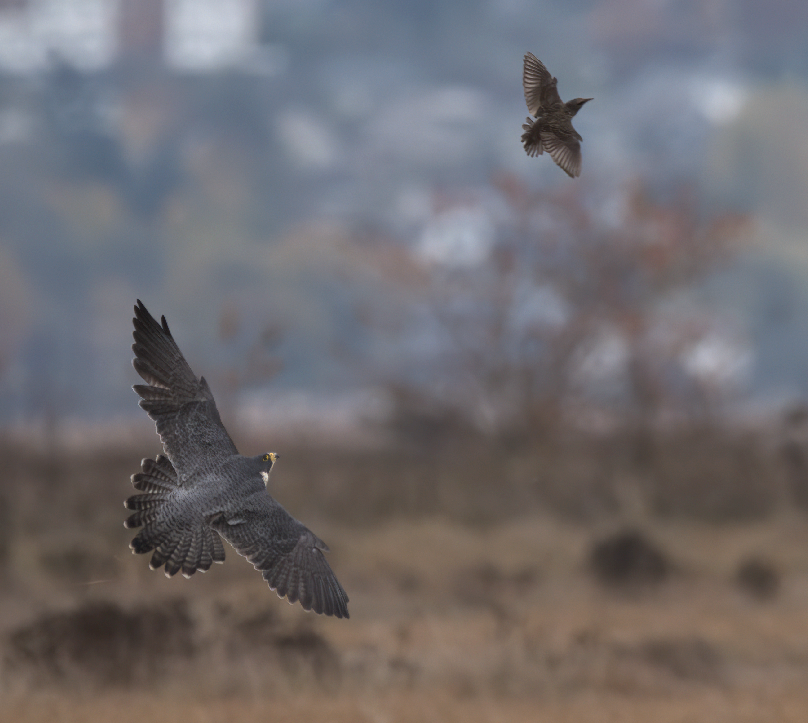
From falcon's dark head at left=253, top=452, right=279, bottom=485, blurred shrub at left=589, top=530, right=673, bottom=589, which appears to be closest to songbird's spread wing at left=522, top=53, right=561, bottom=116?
falcon's dark head at left=253, top=452, right=279, bottom=485

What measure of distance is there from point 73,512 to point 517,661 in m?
12.1

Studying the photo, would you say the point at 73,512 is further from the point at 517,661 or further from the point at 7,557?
the point at 517,661

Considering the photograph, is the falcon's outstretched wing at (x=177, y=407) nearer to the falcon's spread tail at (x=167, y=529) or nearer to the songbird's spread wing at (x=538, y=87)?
the falcon's spread tail at (x=167, y=529)

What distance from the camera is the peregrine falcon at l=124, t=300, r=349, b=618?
238cm

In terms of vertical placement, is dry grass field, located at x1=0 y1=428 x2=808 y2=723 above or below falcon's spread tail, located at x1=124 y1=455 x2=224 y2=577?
above

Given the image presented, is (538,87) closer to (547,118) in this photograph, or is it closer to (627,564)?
(547,118)

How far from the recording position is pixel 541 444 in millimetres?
29375

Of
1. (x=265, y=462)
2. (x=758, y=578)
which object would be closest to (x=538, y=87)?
(x=265, y=462)

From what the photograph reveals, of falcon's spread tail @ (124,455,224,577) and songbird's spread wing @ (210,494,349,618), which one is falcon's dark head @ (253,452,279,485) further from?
falcon's spread tail @ (124,455,224,577)

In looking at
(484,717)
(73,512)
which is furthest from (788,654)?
(73,512)

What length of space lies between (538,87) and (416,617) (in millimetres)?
21640

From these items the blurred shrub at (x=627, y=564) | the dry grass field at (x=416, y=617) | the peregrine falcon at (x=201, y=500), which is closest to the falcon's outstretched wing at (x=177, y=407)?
the peregrine falcon at (x=201, y=500)

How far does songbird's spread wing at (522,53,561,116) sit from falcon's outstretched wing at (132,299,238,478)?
108cm

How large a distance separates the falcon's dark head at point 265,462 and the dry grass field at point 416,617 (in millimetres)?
7991
